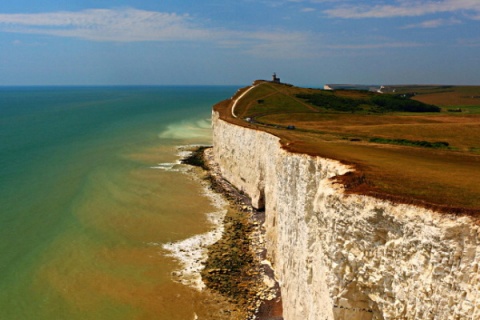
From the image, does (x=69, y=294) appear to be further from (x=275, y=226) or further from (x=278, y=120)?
(x=278, y=120)

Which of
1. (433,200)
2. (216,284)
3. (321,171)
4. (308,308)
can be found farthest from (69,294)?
(433,200)

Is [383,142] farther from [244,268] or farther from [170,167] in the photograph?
[170,167]

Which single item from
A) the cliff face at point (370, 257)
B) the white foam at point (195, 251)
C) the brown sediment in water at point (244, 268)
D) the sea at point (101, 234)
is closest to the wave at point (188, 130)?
the sea at point (101, 234)

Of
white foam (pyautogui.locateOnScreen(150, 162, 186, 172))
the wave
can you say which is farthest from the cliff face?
the wave

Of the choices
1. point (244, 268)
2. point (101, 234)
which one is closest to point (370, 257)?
point (244, 268)

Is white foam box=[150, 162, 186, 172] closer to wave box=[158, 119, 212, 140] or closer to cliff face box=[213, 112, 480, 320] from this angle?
wave box=[158, 119, 212, 140]
